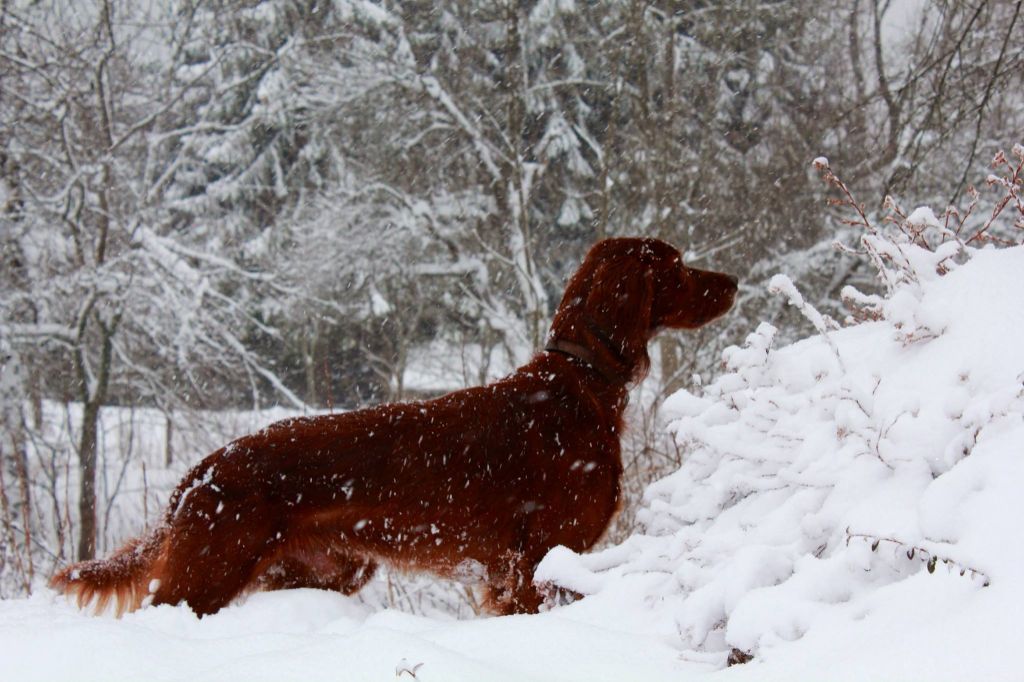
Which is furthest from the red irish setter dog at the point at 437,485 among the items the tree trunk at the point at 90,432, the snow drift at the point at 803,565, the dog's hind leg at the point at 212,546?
the tree trunk at the point at 90,432

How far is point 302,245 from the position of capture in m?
18.9

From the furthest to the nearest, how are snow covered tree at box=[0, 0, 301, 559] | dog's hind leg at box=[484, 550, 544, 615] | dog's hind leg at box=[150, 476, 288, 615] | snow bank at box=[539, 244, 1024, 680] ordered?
snow covered tree at box=[0, 0, 301, 559]
dog's hind leg at box=[484, 550, 544, 615]
dog's hind leg at box=[150, 476, 288, 615]
snow bank at box=[539, 244, 1024, 680]

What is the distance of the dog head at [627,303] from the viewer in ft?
10.4

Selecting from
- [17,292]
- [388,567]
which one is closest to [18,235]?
[17,292]

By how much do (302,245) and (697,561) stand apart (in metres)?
18.0

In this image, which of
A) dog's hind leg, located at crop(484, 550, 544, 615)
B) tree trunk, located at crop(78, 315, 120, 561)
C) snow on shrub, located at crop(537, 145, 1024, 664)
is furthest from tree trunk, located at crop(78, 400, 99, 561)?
snow on shrub, located at crop(537, 145, 1024, 664)

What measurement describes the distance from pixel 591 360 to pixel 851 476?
1.44 metres

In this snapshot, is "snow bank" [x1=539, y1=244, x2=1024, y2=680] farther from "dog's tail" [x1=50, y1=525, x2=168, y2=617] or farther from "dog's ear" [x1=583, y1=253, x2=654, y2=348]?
"dog's tail" [x1=50, y1=525, x2=168, y2=617]

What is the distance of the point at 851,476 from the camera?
175cm

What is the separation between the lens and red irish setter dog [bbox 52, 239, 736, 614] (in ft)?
8.39

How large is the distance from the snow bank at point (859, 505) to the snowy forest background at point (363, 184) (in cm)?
546

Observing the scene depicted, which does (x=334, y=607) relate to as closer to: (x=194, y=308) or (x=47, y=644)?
(x=47, y=644)

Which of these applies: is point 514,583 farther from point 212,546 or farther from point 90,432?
point 90,432

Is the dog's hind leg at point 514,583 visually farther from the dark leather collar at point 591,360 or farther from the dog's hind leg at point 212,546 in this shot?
the dog's hind leg at point 212,546
